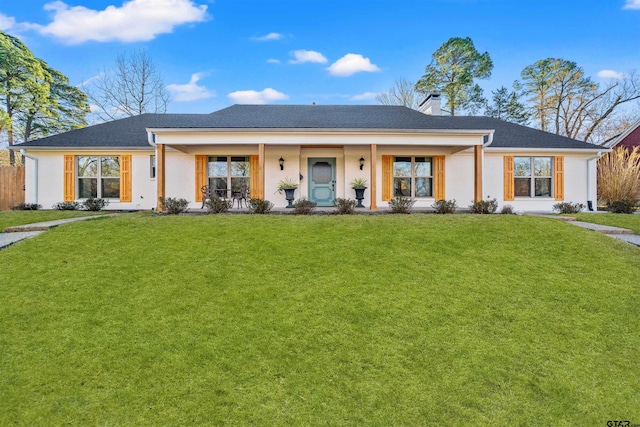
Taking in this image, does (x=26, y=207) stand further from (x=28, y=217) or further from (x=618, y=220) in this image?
(x=618, y=220)

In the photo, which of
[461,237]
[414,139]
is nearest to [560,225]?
[461,237]

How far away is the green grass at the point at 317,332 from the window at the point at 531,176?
7974 millimetres

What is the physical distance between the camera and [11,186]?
44.1 feet

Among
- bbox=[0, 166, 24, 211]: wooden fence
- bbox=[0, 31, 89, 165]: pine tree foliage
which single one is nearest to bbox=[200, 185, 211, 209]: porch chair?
bbox=[0, 166, 24, 211]: wooden fence

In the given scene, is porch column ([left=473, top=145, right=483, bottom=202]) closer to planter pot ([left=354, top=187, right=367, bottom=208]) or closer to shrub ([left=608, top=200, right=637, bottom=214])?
planter pot ([left=354, top=187, right=367, bottom=208])

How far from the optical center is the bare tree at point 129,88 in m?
24.6

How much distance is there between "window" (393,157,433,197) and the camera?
43.2ft

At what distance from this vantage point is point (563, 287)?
452 cm

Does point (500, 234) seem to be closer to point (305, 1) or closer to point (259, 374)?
point (259, 374)

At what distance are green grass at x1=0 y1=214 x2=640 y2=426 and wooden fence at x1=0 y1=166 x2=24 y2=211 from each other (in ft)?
34.0

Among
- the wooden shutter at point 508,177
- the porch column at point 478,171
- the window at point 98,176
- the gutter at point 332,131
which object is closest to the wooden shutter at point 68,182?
the window at point 98,176

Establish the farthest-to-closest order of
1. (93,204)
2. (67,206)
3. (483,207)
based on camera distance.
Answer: (67,206)
(93,204)
(483,207)

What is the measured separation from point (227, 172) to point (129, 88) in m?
17.9

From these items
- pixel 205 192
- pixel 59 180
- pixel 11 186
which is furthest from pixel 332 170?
pixel 11 186
